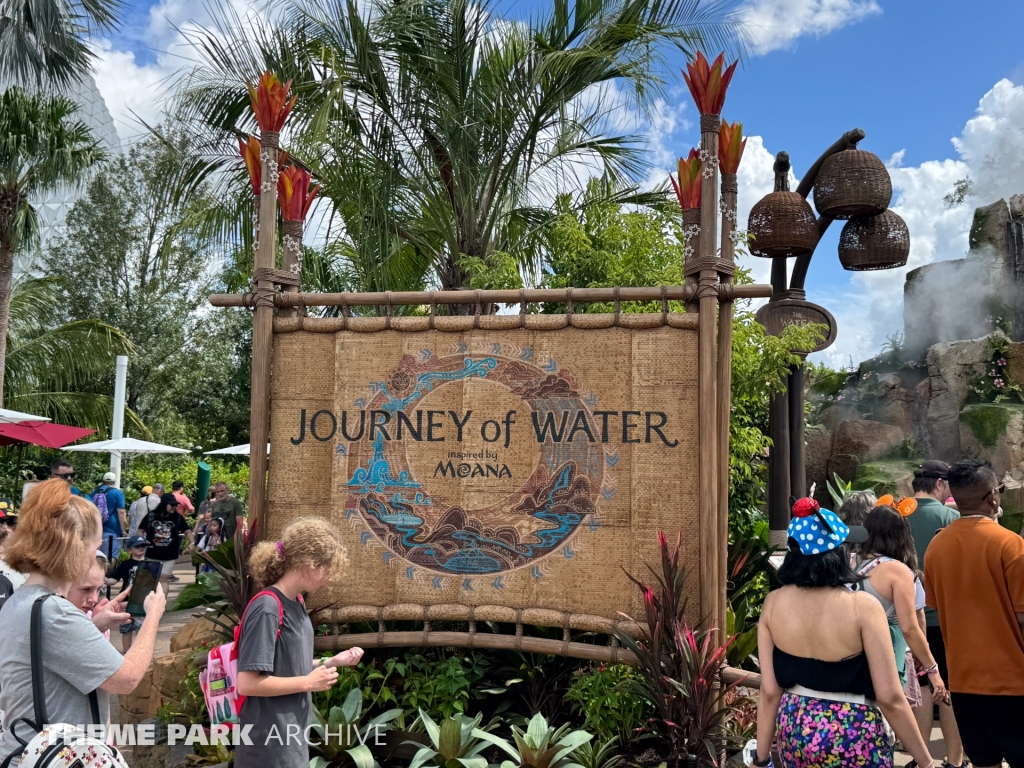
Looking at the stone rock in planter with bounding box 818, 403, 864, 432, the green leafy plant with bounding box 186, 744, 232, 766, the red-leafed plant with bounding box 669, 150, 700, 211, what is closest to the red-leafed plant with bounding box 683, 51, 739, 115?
the red-leafed plant with bounding box 669, 150, 700, 211

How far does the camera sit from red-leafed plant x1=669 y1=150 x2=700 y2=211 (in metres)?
5.02

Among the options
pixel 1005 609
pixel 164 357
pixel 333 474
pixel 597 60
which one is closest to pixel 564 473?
pixel 333 474

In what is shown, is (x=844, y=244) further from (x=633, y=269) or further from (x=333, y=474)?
(x=333, y=474)

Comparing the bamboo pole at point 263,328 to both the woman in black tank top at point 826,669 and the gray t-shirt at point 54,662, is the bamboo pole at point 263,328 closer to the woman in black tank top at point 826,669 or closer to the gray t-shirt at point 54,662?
the gray t-shirt at point 54,662

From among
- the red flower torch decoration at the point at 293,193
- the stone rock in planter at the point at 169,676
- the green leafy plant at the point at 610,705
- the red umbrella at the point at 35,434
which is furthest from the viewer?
the red umbrella at the point at 35,434

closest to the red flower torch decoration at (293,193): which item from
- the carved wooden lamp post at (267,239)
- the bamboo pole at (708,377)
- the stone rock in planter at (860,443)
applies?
the carved wooden lamp post at (267,239)

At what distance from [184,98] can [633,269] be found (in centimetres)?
553

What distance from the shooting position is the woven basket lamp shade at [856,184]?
7441 mm

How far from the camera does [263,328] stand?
544 centimetres

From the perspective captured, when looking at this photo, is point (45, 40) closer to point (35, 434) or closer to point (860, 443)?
point (35, 434)

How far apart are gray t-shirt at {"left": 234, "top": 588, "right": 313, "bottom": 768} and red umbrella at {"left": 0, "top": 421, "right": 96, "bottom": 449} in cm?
1119

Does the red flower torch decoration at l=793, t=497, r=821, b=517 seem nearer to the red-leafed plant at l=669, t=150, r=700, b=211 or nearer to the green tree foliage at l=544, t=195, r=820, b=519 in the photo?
the red-leafed plant at l=669, t=150, r=700, b=211

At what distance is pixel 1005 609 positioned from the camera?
149 inches

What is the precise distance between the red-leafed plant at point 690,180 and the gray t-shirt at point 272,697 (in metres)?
3.31
